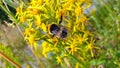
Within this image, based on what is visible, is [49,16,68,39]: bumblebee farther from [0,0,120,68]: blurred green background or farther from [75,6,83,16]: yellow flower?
[0,0,120,68]: blurred green background

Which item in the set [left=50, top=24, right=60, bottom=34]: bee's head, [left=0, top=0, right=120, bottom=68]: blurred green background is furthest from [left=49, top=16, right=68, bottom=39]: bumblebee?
[left=0, top=0, right=120, bottom=68]: blurred green background

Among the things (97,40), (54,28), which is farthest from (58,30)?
(97,40)

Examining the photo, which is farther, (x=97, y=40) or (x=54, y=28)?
(x=97, y=40)

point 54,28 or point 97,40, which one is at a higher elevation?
point 54,28

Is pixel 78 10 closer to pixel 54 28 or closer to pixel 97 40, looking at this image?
pixel 54 28

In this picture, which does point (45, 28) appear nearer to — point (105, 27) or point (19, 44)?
point (105, 27)

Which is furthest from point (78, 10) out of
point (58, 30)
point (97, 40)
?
point (97, 40)

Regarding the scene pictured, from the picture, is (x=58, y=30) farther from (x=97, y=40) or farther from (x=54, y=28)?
(x=97, y=40)

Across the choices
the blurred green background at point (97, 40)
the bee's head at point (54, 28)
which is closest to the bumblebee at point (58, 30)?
the bee's head at point (54, 28)
